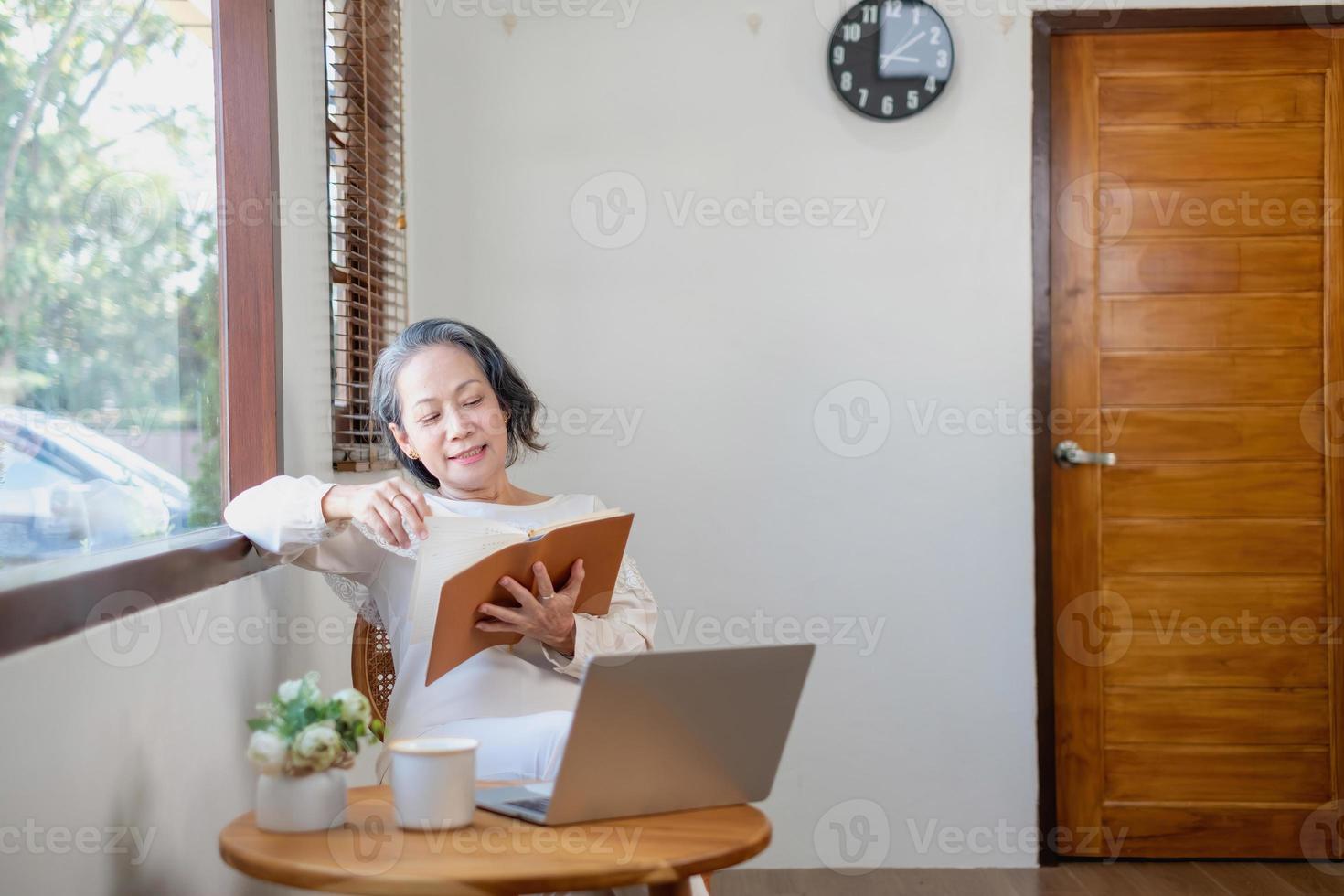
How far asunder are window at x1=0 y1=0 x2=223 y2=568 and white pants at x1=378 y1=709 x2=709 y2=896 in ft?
1.58

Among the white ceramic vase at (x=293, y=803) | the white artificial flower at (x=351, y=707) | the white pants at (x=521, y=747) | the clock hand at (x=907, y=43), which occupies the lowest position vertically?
the white pants at (x=521, y=747)

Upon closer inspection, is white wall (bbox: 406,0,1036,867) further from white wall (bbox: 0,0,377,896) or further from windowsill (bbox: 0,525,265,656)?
windowsill (bbox: 0,525,265,656)

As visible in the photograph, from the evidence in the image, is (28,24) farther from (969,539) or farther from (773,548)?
(969,539)

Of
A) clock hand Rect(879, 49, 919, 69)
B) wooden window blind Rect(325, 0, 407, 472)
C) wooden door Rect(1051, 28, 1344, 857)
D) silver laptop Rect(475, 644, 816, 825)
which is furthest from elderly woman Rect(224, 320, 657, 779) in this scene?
wooden door Rect(1051, 28, 1344, 857)

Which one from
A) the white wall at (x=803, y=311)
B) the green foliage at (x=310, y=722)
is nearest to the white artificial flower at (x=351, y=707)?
the green foliage at (x=310, y=722)

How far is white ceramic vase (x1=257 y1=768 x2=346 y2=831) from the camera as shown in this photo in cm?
113

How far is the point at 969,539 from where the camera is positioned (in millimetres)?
3061

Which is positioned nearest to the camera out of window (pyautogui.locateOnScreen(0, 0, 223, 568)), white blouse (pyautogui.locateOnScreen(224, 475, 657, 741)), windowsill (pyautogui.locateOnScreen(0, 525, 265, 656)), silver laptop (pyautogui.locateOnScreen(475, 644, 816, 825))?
windowsill (pyautogui.locateOnScreen(0, 525, 265, 656))

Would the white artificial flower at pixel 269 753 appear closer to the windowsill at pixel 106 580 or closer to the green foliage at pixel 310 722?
the green foliage at pixel 310 722

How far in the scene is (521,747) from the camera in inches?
57.9

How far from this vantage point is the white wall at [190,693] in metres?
1.01

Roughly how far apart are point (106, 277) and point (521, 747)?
2.40 ft

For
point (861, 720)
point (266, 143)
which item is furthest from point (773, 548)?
point (266, 143)

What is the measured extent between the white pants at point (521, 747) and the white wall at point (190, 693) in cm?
30
